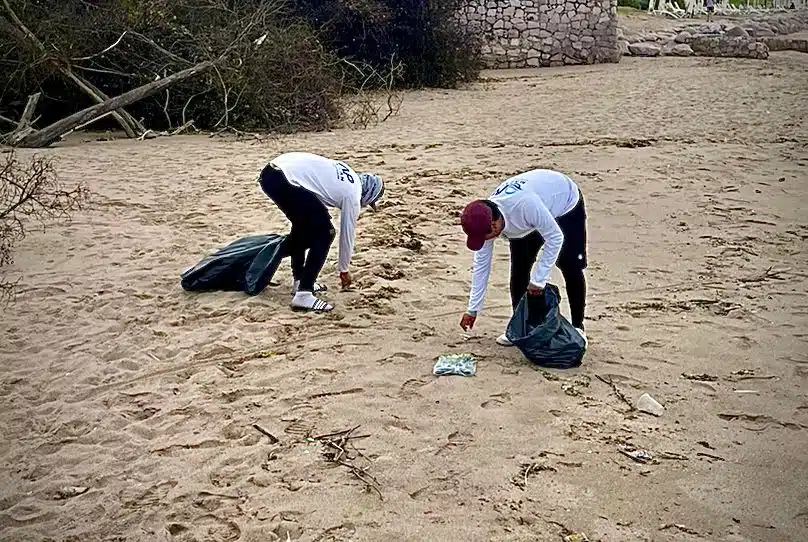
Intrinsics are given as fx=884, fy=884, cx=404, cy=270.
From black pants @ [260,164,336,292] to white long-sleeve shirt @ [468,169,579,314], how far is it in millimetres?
1253

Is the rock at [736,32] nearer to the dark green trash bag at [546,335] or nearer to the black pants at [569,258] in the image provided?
the black pants at [569,258]

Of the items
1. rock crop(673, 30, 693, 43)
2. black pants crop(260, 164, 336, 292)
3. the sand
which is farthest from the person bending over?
rock crop(673, 30, 693, 43)

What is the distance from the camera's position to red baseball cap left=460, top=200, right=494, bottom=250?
4430 millimetres

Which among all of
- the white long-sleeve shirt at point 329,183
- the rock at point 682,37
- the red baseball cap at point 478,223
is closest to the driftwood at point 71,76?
the white long-sleeve shirt at point 329,183

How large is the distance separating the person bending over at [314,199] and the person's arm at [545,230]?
1375mm

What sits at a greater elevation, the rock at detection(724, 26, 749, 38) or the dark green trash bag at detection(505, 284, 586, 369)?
the rock at detection(724, 26, 749, 38)

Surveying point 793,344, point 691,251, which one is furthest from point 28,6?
point 793,344

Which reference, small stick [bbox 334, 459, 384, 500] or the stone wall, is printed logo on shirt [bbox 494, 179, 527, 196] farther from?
the stone wall

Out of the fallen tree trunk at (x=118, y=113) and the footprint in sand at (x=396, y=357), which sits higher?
the fallen tree trunk at (x=118, y=113)

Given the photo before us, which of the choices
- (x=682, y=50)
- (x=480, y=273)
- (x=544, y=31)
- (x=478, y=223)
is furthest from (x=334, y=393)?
(x=682, y=50)

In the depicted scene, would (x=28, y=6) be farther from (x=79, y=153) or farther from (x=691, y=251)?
(x=691, y=251)

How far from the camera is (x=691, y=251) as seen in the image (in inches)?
286

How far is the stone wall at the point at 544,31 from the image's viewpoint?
23.6 m

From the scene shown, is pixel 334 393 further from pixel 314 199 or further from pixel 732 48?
pixel 732 48
